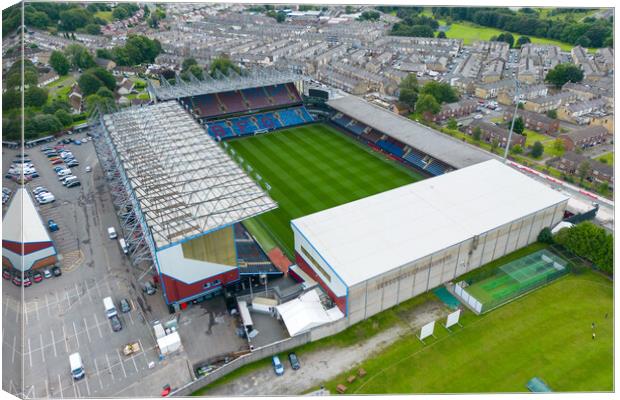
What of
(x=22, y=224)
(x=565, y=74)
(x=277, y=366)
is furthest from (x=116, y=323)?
(x=565, y=74)

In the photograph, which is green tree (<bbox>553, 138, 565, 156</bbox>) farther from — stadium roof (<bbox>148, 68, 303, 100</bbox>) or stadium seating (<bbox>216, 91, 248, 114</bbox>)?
stadium seating (<bbox>216, 91, 248, 114</bbox>)

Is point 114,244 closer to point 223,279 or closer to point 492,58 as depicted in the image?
point 223,279

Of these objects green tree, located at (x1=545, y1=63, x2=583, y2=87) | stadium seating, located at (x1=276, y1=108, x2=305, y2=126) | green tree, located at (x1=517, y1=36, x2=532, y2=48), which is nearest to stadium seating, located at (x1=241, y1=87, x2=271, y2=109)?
stadium seating, located at (x1=276, y1=108, x2=305, y2=126)

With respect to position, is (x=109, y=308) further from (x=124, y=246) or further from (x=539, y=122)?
(x=539, y=122)

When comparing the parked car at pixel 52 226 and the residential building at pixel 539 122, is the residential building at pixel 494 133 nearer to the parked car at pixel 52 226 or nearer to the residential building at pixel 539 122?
the residential building at pixel 539 122

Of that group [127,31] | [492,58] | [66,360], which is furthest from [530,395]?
[127,31]

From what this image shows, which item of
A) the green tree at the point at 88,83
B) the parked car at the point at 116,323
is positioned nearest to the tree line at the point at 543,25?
the green tree at the point at 88,83

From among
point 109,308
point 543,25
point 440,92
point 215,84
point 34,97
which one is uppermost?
point 215,84
